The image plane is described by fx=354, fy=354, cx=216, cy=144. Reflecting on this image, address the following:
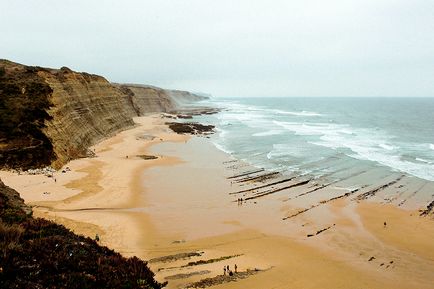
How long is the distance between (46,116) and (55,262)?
2807 cm

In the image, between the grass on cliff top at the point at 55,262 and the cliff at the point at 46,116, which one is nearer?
the grass on cliff top at the point at 55,262

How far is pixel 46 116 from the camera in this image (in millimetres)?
Answer: 32969

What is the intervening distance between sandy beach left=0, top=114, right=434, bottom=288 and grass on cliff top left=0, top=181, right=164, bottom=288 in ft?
13.3

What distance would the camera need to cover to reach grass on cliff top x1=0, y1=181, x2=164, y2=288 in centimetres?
750

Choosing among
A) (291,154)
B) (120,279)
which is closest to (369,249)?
(120,279)

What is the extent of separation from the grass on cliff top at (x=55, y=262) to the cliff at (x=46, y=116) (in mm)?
20230

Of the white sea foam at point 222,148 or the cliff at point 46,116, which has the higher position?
the cliff at point 46,116

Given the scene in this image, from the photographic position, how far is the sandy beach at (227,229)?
1423cm

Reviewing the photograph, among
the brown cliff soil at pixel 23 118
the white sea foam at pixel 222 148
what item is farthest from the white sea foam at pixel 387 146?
the brown cliff soil at pixel 23 118

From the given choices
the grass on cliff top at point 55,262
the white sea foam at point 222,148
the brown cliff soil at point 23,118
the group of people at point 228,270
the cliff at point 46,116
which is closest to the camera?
the grass on cliff top at point 55,262

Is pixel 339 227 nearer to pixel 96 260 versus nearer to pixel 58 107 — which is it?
pixel 96 260

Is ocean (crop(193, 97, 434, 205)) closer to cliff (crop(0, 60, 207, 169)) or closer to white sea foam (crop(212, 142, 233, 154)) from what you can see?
white sea foam (crop(212, 142, 233, 154))

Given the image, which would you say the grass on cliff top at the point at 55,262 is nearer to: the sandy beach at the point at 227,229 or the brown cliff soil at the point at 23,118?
the sandy beach at the point at 227,229

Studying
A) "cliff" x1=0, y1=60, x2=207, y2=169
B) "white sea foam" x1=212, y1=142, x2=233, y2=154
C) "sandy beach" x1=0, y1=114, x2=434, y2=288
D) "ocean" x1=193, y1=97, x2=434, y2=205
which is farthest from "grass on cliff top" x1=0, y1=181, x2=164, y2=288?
"white sea foam" x1=212, y1=142, x2=233, y2=154
